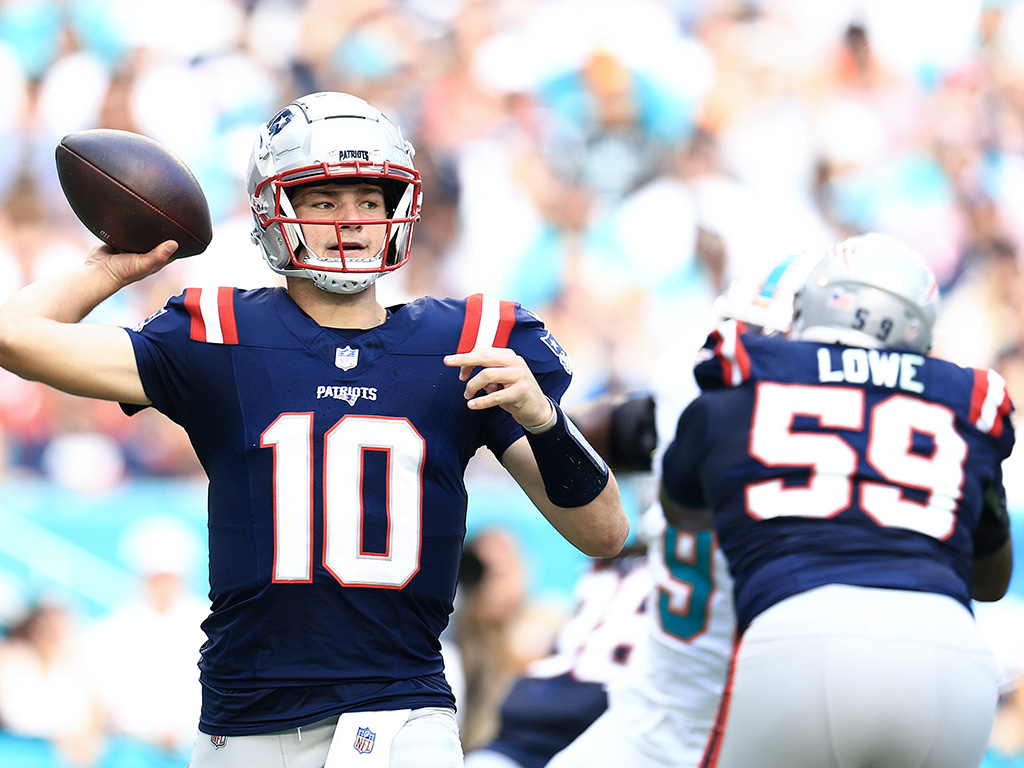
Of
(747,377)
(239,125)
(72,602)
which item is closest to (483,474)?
(72,602)

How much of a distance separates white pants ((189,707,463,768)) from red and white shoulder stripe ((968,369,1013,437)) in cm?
133

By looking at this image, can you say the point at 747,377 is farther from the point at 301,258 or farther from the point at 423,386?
the point at 301,258

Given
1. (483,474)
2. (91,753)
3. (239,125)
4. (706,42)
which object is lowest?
(91,753)

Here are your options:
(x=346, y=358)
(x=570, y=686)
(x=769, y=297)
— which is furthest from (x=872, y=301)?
(x=570, y=686)

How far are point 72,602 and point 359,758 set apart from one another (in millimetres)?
4237

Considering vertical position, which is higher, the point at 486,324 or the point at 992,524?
the point at 486,324

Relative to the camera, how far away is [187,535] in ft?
19.6

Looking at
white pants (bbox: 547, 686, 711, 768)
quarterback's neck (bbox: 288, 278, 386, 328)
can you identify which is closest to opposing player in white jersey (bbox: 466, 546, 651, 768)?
white pants (bbox: 547, 686, 711, 768)

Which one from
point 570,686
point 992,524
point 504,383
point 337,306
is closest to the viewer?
point 504,383

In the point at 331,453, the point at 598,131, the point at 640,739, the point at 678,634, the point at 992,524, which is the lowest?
the point at 640,739

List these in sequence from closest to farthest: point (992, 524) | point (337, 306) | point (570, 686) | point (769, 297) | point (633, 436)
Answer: point (337, 306) → point (992, 524) → point (769, 297) → point (633, 436) → point (570, 686)

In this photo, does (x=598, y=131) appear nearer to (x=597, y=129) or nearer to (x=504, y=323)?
(x=597, y=129)

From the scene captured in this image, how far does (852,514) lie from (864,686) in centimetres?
36

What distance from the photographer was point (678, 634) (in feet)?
10.4
